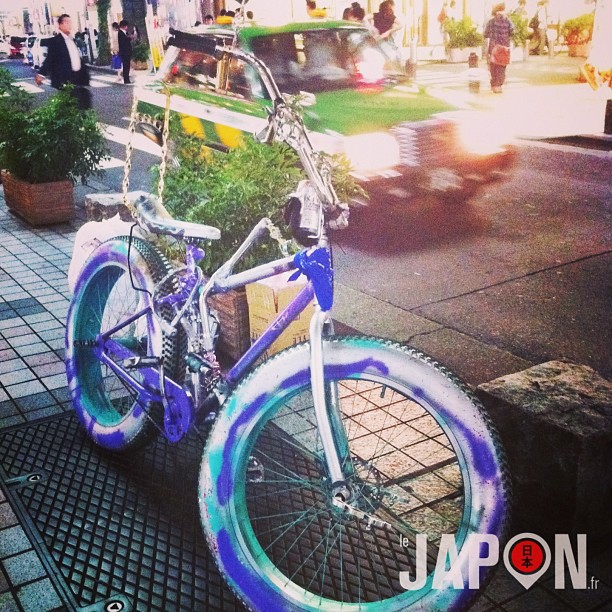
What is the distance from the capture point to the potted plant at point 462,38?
29312 millimetres

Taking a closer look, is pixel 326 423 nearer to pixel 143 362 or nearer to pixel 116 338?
pixel 143 362

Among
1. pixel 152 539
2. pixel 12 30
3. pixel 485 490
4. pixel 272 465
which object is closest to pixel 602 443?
pixel 485 490

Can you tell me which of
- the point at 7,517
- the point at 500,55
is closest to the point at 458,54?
the point at 500,55

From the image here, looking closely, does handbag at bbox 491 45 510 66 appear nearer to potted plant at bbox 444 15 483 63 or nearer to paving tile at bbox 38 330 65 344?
potted plant at bbox 444 15 483 63

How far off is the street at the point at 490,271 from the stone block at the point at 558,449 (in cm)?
146

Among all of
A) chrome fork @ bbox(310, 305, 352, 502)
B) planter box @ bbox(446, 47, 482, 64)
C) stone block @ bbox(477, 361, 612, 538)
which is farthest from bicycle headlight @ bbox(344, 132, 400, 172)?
planter box @ bbox(446, 47, 482, 64)

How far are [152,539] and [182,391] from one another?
69 cm

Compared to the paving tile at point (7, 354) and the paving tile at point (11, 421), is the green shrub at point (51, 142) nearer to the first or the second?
the paving tile at point (7, 354)

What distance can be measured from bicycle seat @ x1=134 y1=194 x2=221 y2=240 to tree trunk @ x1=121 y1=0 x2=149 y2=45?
31.5 m

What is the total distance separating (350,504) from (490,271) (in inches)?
191

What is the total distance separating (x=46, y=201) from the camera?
28.6 ft

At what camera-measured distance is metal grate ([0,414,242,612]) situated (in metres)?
3.09

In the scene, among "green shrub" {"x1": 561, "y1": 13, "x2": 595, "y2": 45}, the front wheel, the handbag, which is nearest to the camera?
the front wheel

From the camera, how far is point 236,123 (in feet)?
29.5
